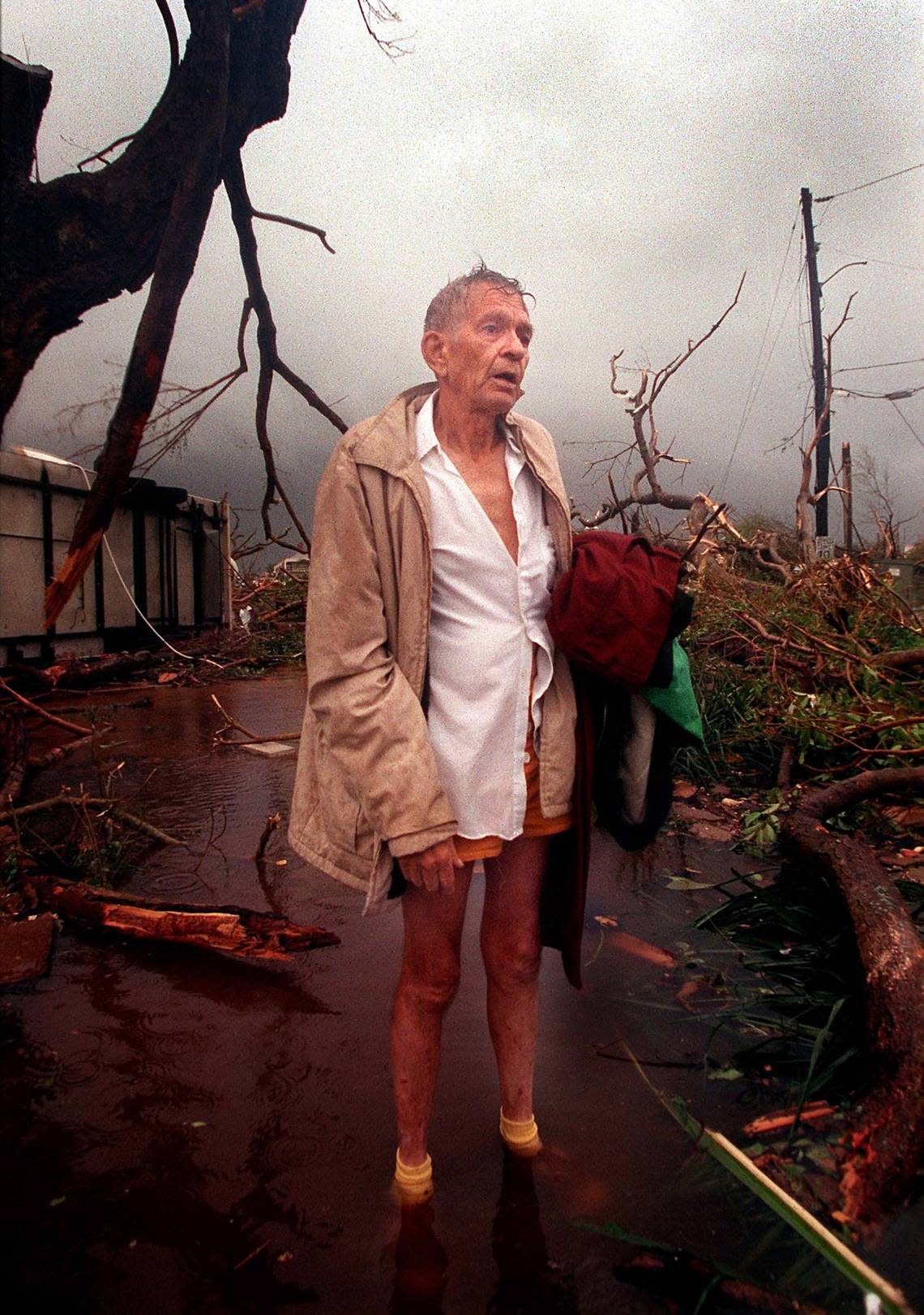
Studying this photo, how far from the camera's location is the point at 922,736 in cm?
418

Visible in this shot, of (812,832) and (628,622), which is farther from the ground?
(628,622)

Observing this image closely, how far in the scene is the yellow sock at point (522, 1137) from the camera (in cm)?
197

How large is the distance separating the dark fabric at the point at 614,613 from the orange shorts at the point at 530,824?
0.23m

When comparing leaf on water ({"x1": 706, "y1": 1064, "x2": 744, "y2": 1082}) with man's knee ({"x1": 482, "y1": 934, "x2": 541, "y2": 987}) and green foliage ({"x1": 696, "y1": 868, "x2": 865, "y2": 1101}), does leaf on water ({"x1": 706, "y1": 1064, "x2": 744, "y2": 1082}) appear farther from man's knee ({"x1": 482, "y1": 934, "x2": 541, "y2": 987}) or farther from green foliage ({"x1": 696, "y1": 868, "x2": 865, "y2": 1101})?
man's knee ({"x1": 482, "y1": 934, "x2": 541, "y2": 987})

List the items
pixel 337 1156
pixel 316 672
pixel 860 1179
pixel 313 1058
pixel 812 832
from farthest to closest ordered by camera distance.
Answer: pixel 812 832 → pixel 313 1058 → pixel 337 1156 → pixel 860 1179 → pixel 316 672

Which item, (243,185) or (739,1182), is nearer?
(739,1182)

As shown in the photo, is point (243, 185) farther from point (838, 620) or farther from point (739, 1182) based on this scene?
point (739, 1182)

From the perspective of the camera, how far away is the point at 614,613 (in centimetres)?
171

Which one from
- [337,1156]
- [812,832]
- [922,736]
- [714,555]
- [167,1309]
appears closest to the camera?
[167,1309]

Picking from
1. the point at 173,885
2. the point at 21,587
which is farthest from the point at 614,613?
the point at 21,587

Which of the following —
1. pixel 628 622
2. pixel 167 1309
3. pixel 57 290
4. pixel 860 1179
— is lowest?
pixel 167 1309

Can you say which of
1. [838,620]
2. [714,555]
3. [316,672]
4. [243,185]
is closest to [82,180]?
[243,185]

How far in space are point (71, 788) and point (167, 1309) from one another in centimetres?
365

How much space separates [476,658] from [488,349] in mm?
650
